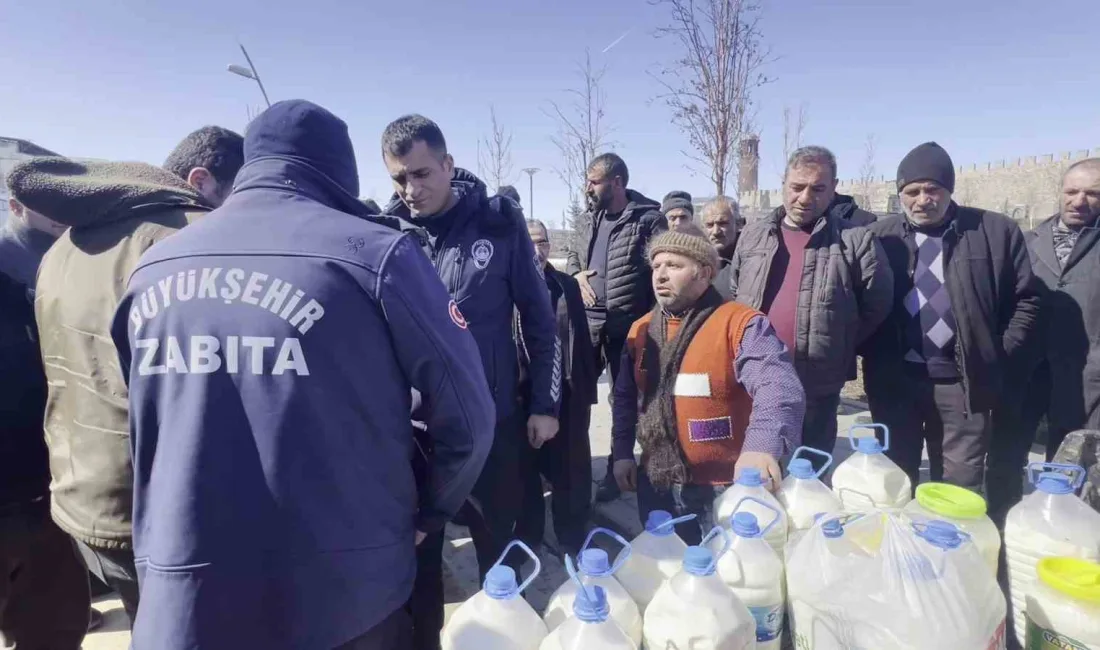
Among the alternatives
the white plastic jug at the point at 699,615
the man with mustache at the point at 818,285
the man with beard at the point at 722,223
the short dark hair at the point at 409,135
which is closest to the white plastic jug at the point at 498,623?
the white plastic jug at the point at 699,615

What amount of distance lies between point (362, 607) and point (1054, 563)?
1.50m

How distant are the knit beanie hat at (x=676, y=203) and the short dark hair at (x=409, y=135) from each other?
2.16 metres

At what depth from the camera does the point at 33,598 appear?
2223mm

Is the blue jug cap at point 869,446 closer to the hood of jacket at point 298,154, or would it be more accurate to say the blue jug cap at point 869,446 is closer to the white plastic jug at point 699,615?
the white plastic jug at point 699,615

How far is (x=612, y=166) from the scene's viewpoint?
4070mm

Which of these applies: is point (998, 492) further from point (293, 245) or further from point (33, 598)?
point (33, 598)

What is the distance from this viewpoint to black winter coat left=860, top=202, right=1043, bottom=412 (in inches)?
111

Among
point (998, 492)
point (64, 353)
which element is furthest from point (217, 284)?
point (998, 492)

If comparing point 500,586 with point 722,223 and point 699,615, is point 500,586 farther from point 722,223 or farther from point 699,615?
point 722,223

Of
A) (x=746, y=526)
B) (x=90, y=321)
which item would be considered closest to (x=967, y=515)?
(x=746, y=526)

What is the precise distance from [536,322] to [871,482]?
141 cm

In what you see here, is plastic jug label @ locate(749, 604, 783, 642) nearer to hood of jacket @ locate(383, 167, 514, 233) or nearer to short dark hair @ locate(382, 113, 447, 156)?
hood of jacket @ locate(383, 167, 514, 233)

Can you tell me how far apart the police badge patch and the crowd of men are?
0.05 ft

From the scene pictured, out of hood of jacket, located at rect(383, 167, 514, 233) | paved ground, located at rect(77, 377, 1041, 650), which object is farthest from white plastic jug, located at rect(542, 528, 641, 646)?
paved ground, located at rect(77, 377, 1041, 650)
